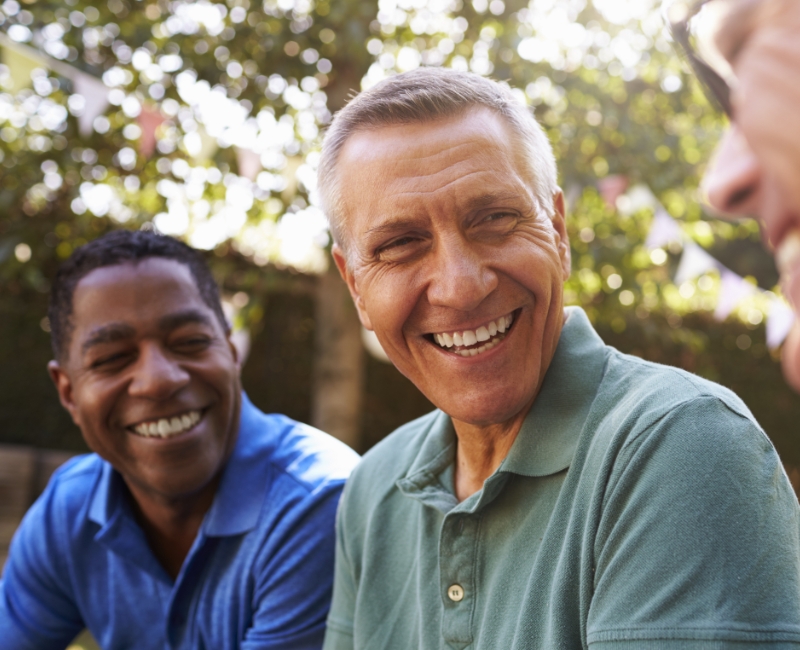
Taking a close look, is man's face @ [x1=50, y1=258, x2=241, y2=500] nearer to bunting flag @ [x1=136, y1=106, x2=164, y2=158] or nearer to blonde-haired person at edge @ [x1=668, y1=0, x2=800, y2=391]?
blonde-haired person at edge @ [x1=668, y1=0, x2=800, y2=391]

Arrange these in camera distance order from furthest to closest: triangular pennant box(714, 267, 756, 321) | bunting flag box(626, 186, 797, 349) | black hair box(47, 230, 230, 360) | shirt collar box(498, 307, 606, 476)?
triangular pennant box(714, 267, 756, 321) < bunting flag box(626, 186, 797, 349) < black hair box(47, 230, 230, 360) < shirt collar box(498, 307, 606, 476)

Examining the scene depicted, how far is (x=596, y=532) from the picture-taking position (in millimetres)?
1325

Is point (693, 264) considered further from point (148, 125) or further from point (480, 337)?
point (480, 337)

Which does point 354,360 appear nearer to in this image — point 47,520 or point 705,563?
point 47,520

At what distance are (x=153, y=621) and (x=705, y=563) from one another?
5.77ft

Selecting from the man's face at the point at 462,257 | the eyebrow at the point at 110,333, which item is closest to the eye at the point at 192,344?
the eyebrow at the point at 110,333

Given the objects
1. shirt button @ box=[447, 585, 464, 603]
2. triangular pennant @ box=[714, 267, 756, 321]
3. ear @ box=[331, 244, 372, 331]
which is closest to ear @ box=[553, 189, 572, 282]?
ear @ box=[331, 244, 372, 331]

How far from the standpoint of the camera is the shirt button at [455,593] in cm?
155

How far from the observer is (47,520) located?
8.43ft

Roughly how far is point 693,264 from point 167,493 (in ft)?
11.3

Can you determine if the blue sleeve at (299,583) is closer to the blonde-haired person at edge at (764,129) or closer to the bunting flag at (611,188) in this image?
the blonde-haired person at edge at (764,129)

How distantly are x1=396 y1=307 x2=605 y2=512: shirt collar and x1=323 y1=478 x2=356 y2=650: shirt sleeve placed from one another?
29 cm

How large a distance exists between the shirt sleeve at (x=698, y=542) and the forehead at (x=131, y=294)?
1495mm

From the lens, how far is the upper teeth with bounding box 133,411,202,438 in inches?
90.6
